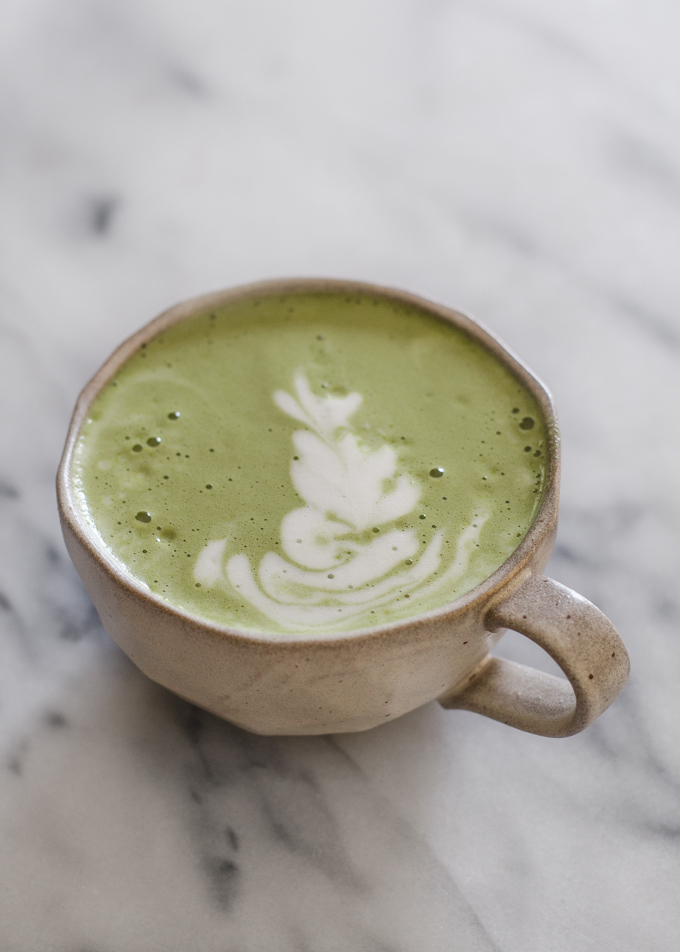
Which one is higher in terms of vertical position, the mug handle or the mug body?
the mug handle

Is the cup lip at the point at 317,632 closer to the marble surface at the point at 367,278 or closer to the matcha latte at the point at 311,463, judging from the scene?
the matcha latte at the point at 311,463

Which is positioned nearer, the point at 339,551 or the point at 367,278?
the point at 339,551

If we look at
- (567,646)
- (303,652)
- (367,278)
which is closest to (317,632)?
(303,652)

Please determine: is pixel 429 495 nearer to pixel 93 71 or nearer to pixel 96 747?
pixel 96 747

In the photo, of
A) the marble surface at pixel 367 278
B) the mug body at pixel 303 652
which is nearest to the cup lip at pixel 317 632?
the mug body at pixel 303 652

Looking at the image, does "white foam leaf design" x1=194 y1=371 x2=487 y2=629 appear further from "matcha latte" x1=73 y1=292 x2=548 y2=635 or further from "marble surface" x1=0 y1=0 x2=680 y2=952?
"marble surface" x1=0 y1=0 x2=680 y2=952

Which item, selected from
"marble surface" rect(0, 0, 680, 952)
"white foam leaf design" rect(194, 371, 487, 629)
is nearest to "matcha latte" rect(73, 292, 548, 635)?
"white foam leaf design" rect(194, 371, 487, 629)

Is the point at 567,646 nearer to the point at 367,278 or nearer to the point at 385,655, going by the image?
the point at 385,655
